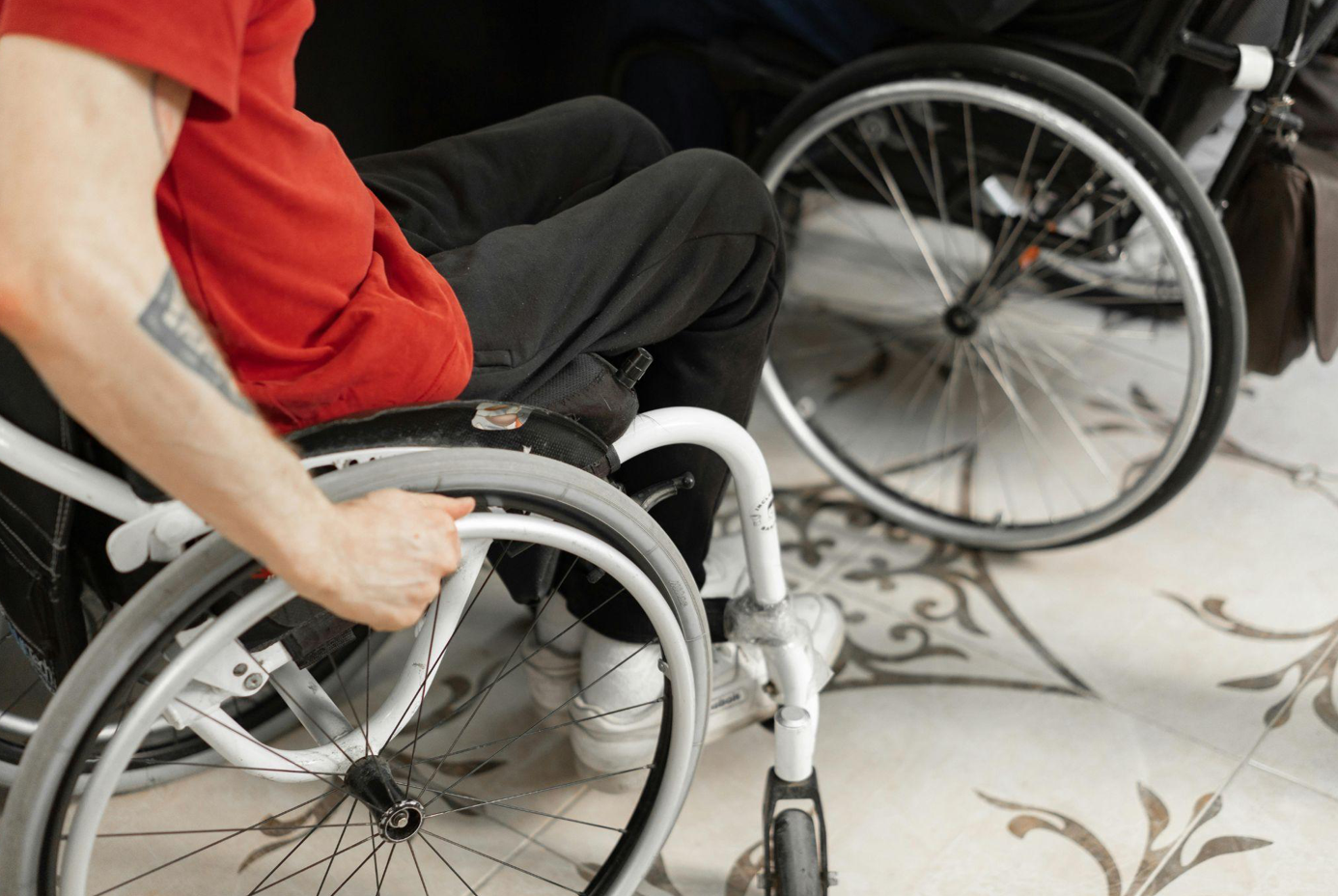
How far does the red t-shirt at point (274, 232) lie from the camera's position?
44cm

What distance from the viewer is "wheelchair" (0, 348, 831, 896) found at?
0.55m

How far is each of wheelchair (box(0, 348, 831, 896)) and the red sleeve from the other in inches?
7.8

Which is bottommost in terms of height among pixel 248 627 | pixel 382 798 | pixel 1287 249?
pixel 382 798

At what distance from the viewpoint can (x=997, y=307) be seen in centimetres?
132

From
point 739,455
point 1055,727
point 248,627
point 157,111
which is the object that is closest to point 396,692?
point 248,627

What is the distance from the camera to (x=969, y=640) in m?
1.23

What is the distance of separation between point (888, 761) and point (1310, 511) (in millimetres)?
750

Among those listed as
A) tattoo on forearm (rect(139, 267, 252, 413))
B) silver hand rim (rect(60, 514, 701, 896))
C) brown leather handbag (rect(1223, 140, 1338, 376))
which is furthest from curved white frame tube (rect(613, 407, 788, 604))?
brown leather handbag (rect(1223, 140, 1338, 376))

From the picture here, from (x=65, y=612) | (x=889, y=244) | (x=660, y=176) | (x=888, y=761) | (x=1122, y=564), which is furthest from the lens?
(x=889, y=244)

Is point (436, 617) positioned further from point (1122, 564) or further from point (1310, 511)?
point (1310, 511)

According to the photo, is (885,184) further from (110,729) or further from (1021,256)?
(110,729)

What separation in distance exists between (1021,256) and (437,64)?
814 mm

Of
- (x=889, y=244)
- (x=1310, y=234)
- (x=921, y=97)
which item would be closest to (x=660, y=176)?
(x=921, y=97)

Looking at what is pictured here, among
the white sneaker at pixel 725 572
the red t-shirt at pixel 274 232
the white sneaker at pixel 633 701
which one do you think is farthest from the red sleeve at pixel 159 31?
the white sneaker at pixel 725 572
